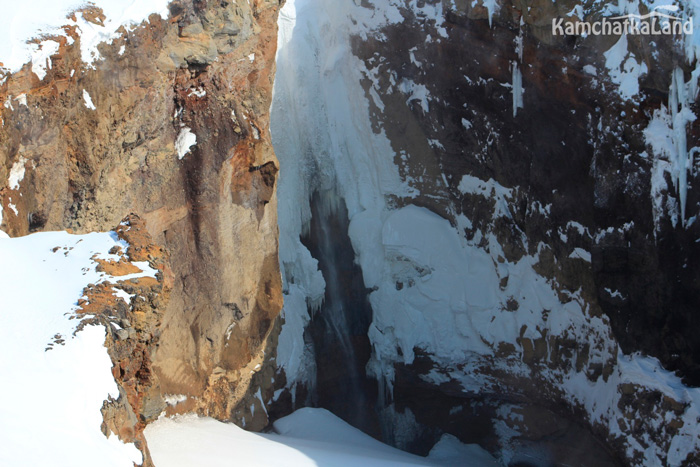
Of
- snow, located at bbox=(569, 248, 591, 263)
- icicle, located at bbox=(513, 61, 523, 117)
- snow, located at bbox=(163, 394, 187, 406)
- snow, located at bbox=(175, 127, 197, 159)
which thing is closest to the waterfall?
snow, located at bbox=(163, 394, 187, 406)

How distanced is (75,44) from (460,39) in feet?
20.7

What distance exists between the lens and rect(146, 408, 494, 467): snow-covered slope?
7836 mm

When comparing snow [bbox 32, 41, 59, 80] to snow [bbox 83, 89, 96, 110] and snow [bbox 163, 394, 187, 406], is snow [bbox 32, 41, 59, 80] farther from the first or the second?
snow [bbox 163, 394, 187, 406]

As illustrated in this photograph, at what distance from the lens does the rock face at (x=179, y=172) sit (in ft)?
21.7

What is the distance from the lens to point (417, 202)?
12.9 meters

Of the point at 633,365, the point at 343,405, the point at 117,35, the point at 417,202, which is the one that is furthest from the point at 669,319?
the point at 117,35

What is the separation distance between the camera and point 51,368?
4.45 m

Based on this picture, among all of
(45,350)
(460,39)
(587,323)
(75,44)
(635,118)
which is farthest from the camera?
(460,39)

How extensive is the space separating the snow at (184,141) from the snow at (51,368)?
348 cm

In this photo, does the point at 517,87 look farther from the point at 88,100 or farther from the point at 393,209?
the point at 88,100

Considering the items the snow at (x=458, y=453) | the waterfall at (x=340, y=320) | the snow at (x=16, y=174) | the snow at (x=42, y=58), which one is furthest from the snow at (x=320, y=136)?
the snow at (x=16, y=174)

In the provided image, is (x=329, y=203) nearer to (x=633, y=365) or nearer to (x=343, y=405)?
(x=343, y=405)

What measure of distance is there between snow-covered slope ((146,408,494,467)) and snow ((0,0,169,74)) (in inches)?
154

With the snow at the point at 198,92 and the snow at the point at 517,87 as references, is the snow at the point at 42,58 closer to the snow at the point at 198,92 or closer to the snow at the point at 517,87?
the snow at the point at 198,92
